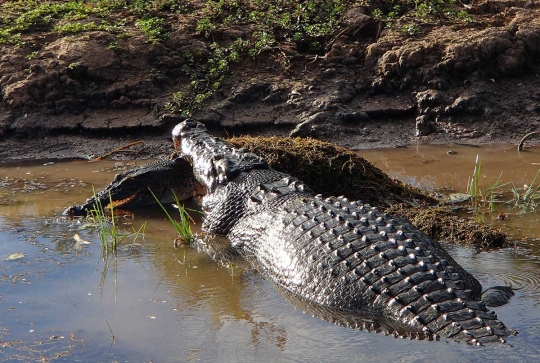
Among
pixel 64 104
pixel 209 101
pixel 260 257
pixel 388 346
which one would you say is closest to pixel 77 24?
pixel 64 104

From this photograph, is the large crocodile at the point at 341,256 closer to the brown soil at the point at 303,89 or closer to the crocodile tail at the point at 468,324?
the crocodile tail at the point at 468,324

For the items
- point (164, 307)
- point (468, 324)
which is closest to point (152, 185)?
point (164, 307)

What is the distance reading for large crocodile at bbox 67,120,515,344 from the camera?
13.6 feet

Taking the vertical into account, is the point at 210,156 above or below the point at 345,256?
above

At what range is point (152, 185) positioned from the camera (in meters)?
7.04

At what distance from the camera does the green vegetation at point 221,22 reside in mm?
9656

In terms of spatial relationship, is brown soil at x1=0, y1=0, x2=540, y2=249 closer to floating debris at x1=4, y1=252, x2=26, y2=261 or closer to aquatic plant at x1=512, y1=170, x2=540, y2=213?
aquatic plant at x1=512, y1=170, x2=540, y2=213

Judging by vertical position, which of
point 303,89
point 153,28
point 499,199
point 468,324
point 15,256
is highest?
point 153,28

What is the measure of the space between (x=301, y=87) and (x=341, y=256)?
4805mm

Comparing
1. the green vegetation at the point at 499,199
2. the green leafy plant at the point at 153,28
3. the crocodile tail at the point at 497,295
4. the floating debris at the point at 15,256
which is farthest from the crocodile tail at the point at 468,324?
the green leafy plant at the point at 153,28

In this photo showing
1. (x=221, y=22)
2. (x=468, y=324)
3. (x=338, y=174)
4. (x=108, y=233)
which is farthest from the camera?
(x=221, y=22)

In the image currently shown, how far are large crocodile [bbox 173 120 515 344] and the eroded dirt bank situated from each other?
278 cm

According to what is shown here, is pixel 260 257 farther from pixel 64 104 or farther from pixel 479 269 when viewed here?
pixel 64 104

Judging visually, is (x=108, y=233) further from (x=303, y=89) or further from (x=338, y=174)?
(x=303, y=89)
